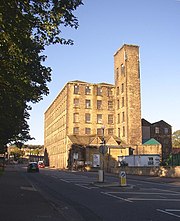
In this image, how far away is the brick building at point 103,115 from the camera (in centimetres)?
7421

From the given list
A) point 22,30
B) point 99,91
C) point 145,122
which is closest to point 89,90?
point 99,91

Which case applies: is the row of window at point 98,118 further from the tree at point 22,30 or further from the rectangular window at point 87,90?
the tree at point 22,30

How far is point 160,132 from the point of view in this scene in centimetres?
8700

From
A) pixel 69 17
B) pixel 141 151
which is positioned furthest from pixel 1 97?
pixel 141 151

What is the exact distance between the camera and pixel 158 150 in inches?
2916

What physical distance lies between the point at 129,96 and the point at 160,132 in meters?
16.5

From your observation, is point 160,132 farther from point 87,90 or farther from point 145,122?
point 87,90

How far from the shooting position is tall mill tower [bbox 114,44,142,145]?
2945 inches

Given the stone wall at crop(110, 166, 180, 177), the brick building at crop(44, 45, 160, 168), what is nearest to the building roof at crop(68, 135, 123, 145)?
the brick building at crop(44, 45, 160, 168)

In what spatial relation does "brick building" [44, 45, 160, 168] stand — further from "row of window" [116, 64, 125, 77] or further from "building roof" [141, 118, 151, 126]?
"building roof" [141, 118, 151, 126]

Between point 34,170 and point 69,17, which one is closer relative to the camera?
point 69,17

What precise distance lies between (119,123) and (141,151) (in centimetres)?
1068

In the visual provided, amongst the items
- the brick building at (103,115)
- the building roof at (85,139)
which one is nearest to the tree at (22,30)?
the brick building at (103,115)

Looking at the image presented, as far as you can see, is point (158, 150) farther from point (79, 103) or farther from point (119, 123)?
point (79, 103)
